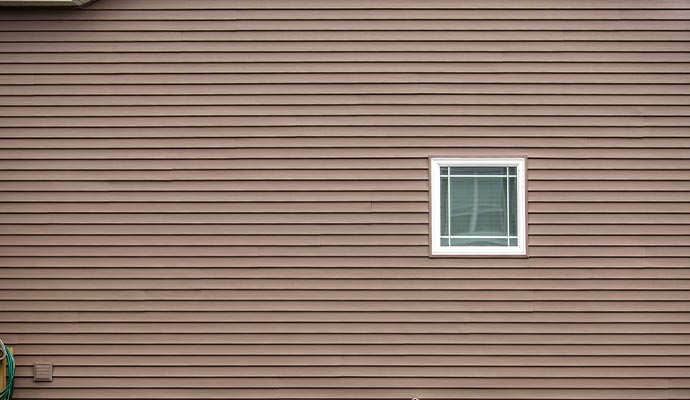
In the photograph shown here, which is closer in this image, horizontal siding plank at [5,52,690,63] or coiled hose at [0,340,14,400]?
coiled hose at [0,340,14,400]

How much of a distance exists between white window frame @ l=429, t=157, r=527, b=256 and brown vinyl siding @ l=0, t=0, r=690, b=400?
0.06 m

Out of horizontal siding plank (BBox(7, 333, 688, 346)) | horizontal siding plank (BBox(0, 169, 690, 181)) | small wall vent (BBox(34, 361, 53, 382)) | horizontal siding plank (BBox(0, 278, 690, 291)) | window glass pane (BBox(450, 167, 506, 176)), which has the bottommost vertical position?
small wall vent (BBox(34, 361, 53, 382))

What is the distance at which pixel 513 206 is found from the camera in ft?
13.9

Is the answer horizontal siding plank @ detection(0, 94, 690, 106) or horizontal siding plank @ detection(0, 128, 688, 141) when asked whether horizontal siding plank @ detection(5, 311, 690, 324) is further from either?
horizontal siding plank @ detection(0, 94, 690, 106)

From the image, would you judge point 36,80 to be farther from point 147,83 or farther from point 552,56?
point 552,56

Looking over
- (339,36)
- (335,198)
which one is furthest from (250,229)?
(339,36)

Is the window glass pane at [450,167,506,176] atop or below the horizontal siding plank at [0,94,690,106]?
below

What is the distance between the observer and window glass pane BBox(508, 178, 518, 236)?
166 inches

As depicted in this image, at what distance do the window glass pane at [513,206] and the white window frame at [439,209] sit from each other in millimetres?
21

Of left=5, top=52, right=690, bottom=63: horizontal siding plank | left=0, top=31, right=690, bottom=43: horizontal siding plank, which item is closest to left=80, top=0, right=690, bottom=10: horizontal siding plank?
left=0, top=31, right=690, bottom=43: horizontal siding plank

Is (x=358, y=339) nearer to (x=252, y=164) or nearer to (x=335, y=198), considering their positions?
(x=335, y=198)

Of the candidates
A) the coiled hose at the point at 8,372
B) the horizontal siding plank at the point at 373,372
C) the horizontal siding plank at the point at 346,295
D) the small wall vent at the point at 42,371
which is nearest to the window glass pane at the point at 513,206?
the horizontal siding plank at the point at 346,295

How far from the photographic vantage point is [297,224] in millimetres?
4238

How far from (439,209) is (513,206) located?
527mm
